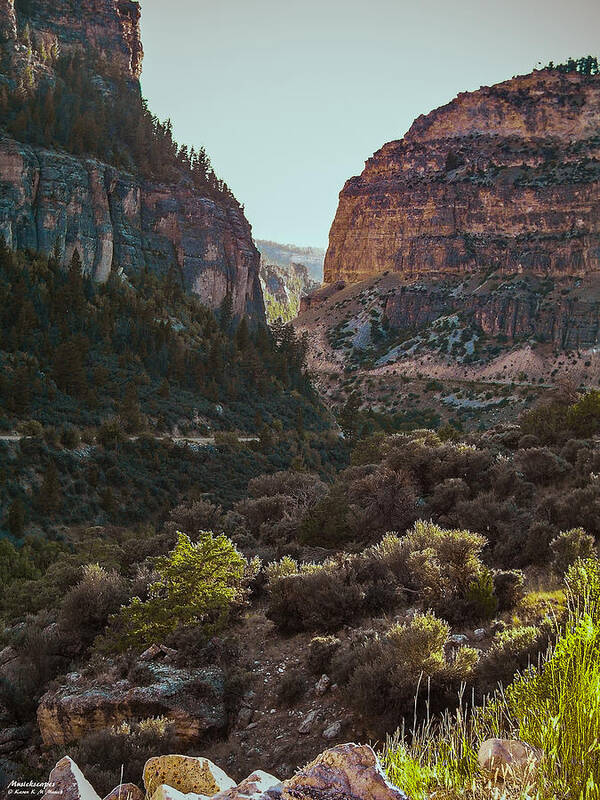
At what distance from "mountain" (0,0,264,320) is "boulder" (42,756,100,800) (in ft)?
182

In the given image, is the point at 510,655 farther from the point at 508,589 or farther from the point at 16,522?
the point at 16,522

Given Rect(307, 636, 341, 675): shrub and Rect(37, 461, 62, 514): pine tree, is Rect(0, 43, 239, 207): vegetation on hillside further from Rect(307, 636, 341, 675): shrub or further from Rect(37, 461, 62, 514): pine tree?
Rect(307, 636, 341, 675): shrub

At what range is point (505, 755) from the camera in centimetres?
319

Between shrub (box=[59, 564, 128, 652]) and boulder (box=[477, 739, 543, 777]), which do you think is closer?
boulder (box=[477, 739, 543, 777])

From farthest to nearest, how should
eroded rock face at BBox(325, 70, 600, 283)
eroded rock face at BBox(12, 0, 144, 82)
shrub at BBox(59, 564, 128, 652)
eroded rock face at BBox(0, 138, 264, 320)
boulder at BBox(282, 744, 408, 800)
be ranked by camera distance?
eroded rock face at BBox(325, 70, 600, 283) < eroded rock face at BBox(12, 0, 144, 82) < eroded rock face at BBox(0, 138, 264, 320) < shrub at BBox(59, 564, 128, 652) < boulder at BBox(282, 744, 408, 800)

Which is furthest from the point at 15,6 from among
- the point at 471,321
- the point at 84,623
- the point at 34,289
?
the point at 84,623

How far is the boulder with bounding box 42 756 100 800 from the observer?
14.3 ft

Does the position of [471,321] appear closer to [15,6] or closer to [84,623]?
[15,6]

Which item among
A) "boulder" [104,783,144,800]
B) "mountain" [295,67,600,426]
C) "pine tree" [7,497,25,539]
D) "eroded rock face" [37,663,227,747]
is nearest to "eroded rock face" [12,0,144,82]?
"mountain" [295,67,600,426]

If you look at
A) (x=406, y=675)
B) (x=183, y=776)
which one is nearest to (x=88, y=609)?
(x=406, y=675)

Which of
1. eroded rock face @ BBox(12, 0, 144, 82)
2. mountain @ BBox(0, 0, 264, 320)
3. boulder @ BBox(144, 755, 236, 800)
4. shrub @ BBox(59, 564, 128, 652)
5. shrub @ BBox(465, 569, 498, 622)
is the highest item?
eroded rock face @ BBox(12, 0, 144, 82)

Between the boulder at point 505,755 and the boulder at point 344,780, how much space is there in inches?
17.3

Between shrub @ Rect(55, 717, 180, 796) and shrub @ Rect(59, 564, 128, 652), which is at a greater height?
shrub @ Rect(55, 717, 180, 796)

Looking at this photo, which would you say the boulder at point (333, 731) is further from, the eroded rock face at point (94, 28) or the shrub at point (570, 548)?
A: the eroded rock face at point (94, 28)
